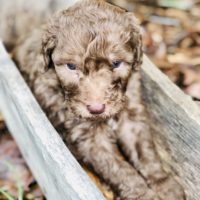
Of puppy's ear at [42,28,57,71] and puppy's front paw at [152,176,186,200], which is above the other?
puppy's ear at [42,28,57,71]

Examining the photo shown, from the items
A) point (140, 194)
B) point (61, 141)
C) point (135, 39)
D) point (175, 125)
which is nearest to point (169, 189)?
point (140, 194)

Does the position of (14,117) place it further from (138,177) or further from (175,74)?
(175,74)

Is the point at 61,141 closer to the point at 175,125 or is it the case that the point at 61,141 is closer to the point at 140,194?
the point at 140,194

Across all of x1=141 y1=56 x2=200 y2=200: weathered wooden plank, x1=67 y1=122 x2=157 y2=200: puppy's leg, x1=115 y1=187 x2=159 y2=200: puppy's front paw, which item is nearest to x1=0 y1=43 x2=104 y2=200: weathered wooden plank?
x1=67 y1=122 x2=157 y2=200: puppy's leg

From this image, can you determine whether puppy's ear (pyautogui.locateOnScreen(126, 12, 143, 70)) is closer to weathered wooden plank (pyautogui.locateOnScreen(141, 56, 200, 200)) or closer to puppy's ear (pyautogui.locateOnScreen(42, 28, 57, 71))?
weathered wooden plank (pyautogui.locateOnScreen(141, 56, 200, 200))

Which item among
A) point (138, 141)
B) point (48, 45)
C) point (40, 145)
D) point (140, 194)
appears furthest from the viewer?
point (138, 141)

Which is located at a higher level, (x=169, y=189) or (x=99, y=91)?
(x=99, y=91)

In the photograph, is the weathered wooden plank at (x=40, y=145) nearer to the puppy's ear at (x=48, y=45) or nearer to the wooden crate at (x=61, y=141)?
the wooden crate at (x=61, y=141)
